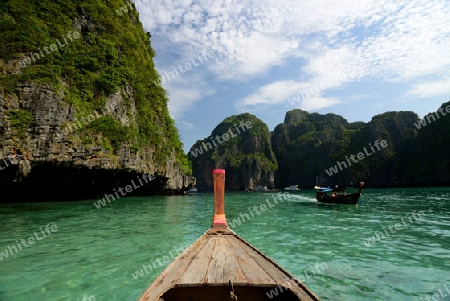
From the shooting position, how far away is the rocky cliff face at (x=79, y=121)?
18.5 meters

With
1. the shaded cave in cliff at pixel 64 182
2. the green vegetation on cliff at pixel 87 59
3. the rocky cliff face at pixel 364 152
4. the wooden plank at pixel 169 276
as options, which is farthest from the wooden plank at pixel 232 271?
the rocky cliff face at pixel 364 152

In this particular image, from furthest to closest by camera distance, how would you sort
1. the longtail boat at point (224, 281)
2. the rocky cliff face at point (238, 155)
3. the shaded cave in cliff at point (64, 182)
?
1. the rocky cliff face at point (238, 155)
2. the shaded cave in cliff at point (64, 182)
3. the longtail boat at point (224, 281)

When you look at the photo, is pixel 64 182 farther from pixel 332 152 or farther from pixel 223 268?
pixel 332 152

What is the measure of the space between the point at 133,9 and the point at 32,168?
33.3 metres

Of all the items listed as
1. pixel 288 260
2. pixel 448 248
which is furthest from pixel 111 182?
pixel 448 248

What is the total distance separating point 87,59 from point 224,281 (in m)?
28.4

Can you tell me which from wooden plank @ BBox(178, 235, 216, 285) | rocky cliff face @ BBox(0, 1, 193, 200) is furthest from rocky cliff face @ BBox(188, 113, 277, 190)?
wooden plank @ BBox(178, 235, 216, 285)

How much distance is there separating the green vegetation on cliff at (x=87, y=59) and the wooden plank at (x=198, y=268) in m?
22.0

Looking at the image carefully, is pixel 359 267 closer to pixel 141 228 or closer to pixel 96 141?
pixel 141 228

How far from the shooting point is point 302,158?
127062 millimetres

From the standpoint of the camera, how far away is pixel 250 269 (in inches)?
129

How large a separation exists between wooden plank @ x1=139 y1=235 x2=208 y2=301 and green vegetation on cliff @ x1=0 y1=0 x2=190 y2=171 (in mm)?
21996

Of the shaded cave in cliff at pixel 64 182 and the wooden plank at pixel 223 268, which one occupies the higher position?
the shaded cave in cliff at pixel 64 182

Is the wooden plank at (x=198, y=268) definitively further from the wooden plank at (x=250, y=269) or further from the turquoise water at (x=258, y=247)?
the turquoise water at (x=258, y=247)
